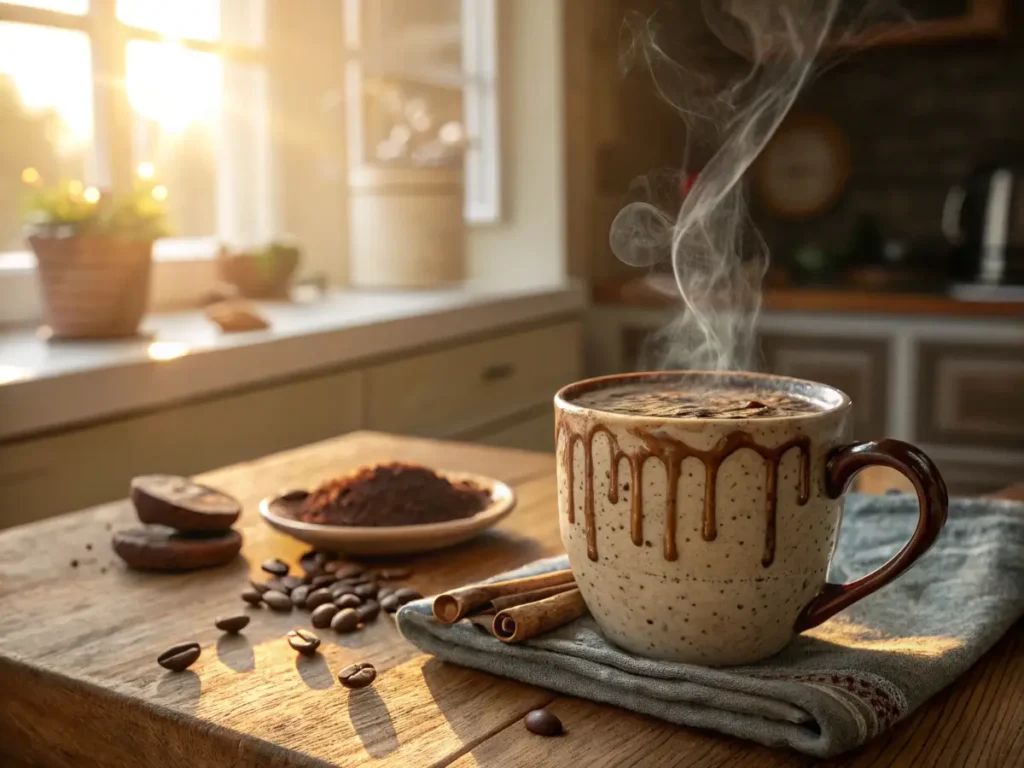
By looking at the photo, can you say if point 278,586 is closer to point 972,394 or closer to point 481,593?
point 481,593

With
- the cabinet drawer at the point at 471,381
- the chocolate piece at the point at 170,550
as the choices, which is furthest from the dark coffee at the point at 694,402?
the cabinet drawer at the point at 471,381

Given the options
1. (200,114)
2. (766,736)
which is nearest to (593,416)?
(766,736)

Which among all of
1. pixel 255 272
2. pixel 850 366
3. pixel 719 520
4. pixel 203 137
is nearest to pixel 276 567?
pixel 719 520

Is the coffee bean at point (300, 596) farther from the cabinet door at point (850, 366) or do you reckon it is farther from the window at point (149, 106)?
the cabinet door at point (850, 366)

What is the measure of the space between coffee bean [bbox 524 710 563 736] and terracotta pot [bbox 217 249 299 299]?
6.35 feet

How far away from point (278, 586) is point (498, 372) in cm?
179

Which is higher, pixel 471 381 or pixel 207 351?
pixel 207 351

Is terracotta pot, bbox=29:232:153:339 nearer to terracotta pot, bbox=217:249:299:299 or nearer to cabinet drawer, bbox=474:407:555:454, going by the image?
terracotta pot, bbox=217:249:299:299

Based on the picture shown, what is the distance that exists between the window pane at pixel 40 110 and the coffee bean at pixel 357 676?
5.46 feet

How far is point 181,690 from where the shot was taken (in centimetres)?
61

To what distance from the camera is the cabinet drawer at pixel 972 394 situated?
2.52 meters

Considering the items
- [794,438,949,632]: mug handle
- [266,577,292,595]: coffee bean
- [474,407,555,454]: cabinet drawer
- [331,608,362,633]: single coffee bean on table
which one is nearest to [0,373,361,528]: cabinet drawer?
[474,407,555,454]: cabinet drawer

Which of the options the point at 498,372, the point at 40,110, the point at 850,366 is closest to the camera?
the point at 40,110

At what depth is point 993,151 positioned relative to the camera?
3.18 meters
